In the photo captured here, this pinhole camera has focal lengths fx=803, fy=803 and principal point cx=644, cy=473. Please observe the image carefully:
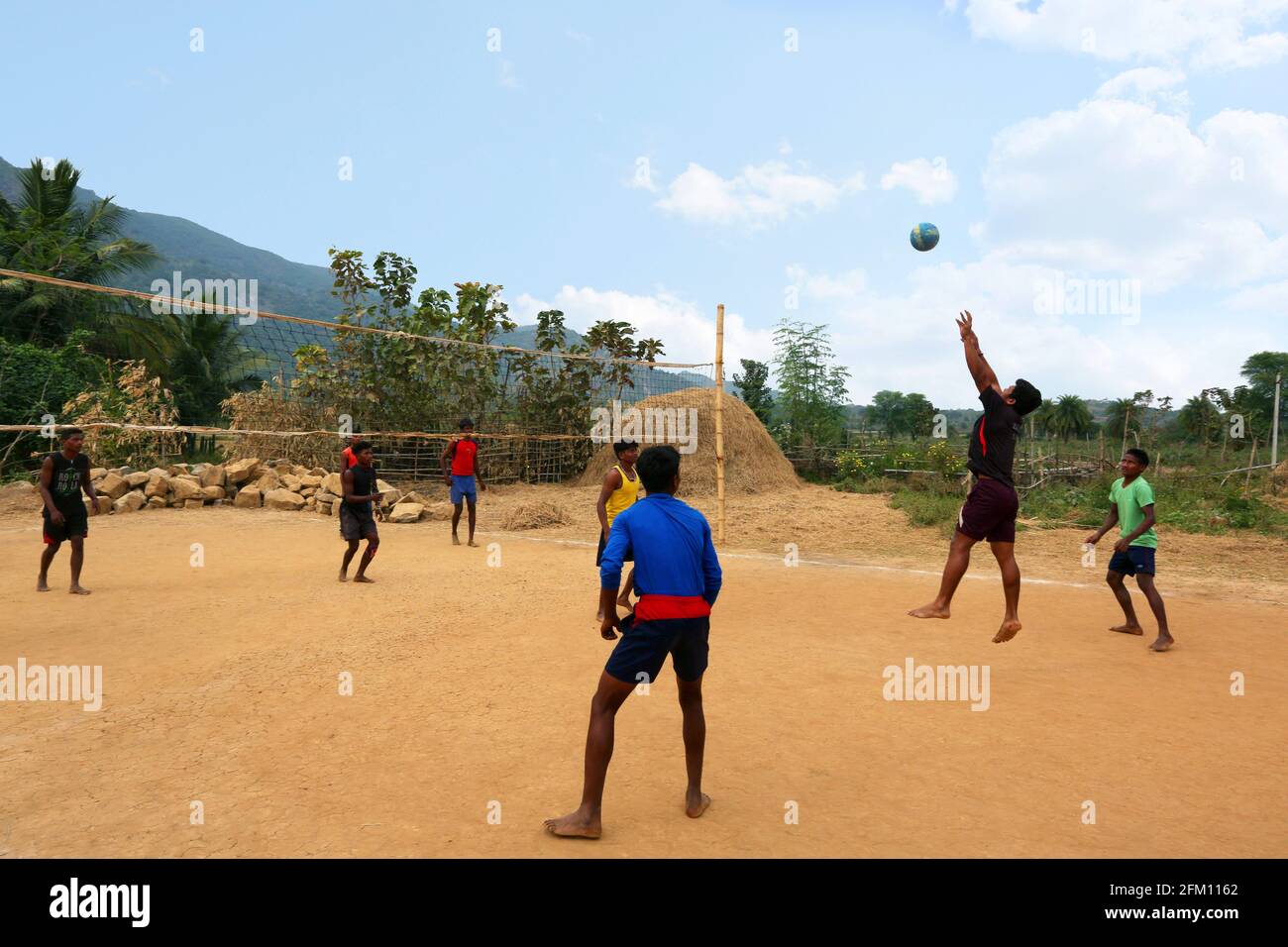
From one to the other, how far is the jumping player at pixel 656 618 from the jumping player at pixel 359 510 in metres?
5.69

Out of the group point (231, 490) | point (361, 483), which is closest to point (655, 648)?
point (361, 483)

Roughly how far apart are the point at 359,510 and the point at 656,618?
610 centimetres

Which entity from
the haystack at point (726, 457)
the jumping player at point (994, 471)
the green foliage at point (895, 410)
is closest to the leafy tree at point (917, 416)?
the green foliage at point (895, 410)

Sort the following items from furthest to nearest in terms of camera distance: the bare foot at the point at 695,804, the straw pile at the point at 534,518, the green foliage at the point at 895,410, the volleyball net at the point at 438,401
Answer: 1. the green foliage at the point at 895,410
2. the volleyball net at the point at 438,401
3. the straw pile at the point at 534,518
4. the bare foot at the point at 695,804

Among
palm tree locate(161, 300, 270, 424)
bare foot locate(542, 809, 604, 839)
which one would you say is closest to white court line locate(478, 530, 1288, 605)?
bare foot locate(542, 809, 604, 839)

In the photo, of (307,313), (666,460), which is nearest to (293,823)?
(666,460)

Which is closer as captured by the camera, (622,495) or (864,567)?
(622,495)

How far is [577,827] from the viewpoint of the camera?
123 inches

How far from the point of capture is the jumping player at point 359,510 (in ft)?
27.4

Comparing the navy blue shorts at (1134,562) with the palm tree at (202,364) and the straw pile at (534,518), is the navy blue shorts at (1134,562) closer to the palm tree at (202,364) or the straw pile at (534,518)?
the straw pile at (534,518)

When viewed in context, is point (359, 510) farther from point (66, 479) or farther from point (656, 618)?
point (656, 618)

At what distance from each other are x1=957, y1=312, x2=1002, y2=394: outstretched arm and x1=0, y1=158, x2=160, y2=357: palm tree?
79.8 ft

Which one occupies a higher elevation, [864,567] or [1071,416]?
[1071,416]
